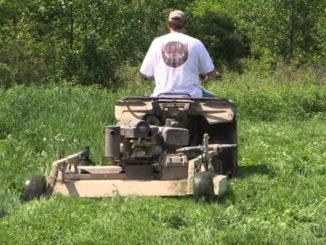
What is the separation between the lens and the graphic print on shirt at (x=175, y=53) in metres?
7.82

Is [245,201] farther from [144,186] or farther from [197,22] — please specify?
[197,22]

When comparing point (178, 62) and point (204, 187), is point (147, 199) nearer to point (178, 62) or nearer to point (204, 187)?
point (204, 187)

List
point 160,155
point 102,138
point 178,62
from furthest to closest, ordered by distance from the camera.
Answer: point 102,138 < point 178,62 < point 160,155

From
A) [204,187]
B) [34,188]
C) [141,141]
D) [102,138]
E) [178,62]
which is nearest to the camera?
[204,187]

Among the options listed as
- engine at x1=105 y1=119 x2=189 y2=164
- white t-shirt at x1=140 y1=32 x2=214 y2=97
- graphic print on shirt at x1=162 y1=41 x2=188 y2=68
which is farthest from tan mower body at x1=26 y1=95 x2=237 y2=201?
graphic print on shirt at x1=162 y1=41 x2=188 y2=68

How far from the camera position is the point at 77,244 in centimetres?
519

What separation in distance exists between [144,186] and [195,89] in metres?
1.60

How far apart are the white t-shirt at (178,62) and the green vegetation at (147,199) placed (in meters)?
1.13

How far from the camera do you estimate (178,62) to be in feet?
25.7

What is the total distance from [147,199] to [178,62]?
6.10 feet

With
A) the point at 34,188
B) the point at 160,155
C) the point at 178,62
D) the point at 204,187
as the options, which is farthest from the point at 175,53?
the point at 34,188

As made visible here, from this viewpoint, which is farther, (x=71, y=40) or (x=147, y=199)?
(x=71, y=40)

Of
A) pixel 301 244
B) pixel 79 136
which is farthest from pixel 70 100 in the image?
pixel 301 244

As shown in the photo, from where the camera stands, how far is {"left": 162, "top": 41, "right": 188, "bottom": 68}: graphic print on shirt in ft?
25.6
